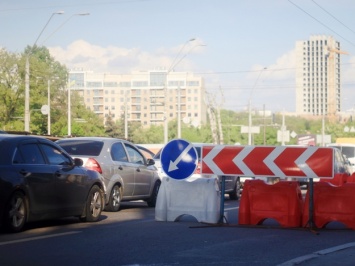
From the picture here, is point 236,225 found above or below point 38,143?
below

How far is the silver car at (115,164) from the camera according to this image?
53.4 feet

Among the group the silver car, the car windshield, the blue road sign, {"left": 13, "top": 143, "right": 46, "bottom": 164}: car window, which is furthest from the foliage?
{"left": 13, "top": 143, "right": 46, "bottom": 164}: car window

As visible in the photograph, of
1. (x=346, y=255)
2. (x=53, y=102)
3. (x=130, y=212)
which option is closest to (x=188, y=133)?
(x=53, y=102)

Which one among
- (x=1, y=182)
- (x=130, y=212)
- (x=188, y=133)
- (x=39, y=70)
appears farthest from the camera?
(x=188, y=133)

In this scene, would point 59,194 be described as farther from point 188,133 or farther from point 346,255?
point 188,133

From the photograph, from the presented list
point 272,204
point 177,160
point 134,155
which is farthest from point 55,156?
point 134,155

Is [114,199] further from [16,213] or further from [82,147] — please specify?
[16,213]

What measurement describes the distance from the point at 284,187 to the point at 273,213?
1.53 feet

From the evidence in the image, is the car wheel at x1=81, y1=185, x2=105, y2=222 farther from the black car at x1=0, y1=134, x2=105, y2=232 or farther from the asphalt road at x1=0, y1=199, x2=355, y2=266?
the asphalt road at x1=0, y1=199, x2=355, y2=266

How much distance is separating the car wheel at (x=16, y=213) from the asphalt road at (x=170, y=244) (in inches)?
5.5

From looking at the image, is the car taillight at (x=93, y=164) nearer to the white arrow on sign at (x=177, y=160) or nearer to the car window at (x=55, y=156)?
the car window at (x=55, y=156)

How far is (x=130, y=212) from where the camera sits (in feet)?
54.6

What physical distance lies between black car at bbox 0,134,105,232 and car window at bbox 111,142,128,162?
2.63 meters

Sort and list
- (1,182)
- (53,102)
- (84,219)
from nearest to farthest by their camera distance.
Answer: (1,182) → (84,219) → (53,102)
